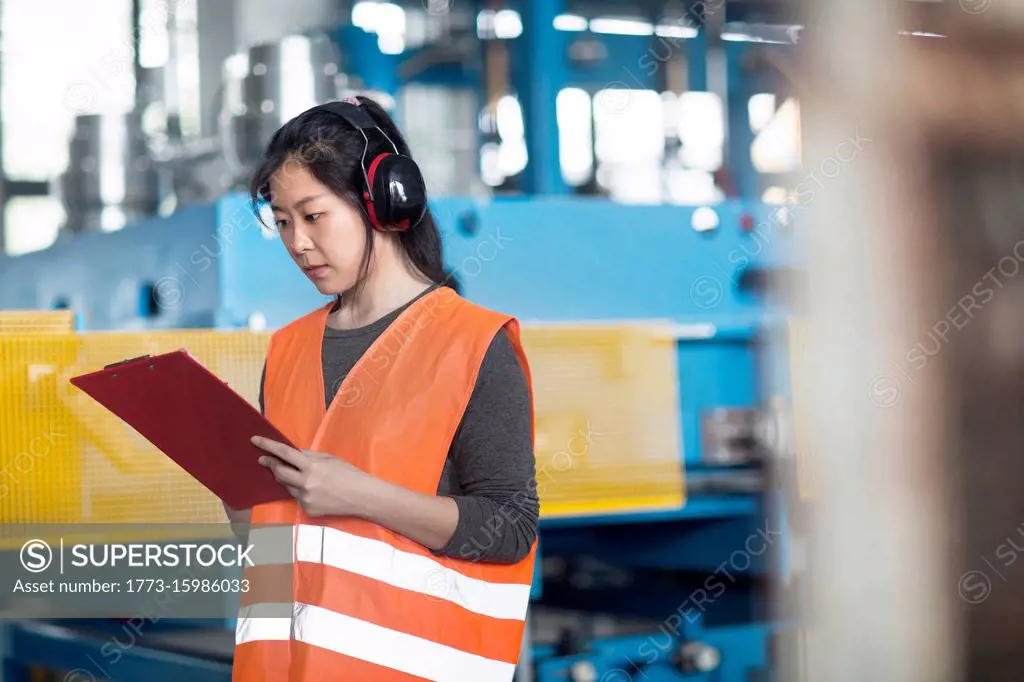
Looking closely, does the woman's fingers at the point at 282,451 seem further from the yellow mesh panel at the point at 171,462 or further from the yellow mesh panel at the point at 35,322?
the yellow mesh panel at the point at 35,322

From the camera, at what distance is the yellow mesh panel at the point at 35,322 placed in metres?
1.97

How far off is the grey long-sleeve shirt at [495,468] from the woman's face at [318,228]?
0.64 ft

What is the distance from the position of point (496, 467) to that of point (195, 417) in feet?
1.03

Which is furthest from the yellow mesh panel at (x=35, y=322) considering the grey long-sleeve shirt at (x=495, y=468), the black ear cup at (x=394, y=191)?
the grey long-sleeve shirt at (x=495, y=468)

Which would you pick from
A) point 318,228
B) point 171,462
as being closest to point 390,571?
point 318,228

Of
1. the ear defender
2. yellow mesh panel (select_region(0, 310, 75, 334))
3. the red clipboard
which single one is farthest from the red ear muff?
yellow mesh panel (select_region(0, 310, 75, 334))

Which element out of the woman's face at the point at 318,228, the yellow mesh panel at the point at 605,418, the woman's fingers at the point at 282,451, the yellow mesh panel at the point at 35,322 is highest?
the woman's face at the point at 318,228

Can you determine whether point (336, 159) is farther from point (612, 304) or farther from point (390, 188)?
point (612, 304)

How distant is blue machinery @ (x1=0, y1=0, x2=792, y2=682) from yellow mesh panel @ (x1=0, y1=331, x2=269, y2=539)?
0.67m

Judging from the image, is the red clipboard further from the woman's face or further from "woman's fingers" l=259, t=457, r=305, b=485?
the woman's face

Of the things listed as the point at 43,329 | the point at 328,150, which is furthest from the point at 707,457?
the point at 328,150

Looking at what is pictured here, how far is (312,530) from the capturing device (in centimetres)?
119

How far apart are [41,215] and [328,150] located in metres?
Result: 7.04

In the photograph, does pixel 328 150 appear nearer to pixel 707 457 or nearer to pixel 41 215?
pixel 707 457
